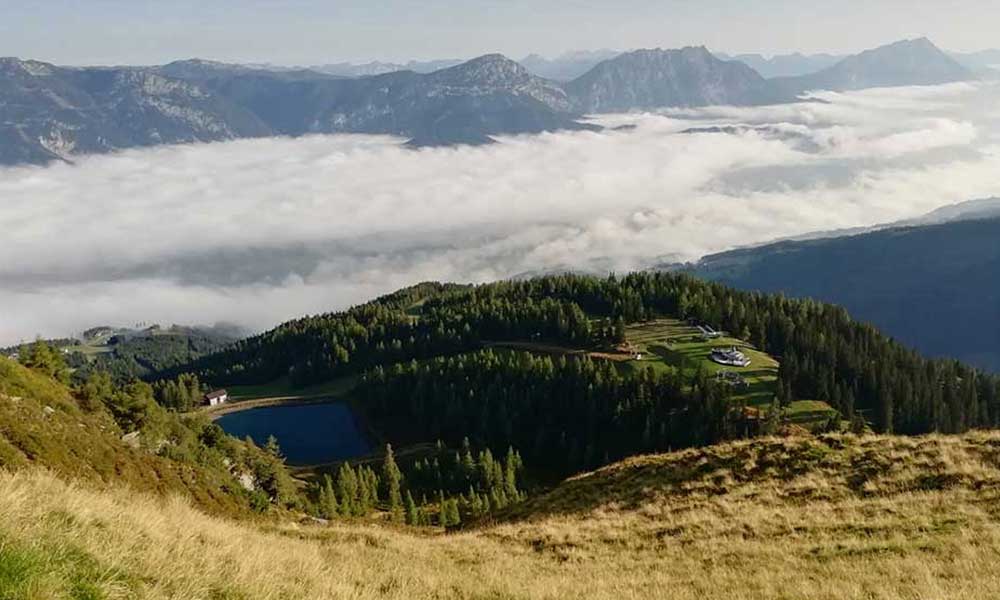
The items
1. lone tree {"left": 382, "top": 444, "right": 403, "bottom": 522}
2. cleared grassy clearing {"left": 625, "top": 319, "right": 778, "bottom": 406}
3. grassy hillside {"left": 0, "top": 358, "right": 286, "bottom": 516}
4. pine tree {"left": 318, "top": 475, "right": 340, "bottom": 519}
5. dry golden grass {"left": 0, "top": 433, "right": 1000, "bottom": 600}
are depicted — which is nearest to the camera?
dry golden grass {"left": 0, "top": 433, "right": 1000, "bottom": 600}

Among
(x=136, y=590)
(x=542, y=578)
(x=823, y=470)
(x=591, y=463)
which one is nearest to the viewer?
(x=136, y=590)

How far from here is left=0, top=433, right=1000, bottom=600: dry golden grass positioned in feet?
45.6

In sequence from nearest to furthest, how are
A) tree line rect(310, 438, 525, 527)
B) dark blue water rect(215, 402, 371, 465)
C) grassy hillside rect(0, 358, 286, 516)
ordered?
grassy hillside rect(0, 358, 286, 516) < tree line rect(310, 438, 525, 527) < dark blue water rect(215, 402, 371, 465)

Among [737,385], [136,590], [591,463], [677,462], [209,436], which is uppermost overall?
[136,590]

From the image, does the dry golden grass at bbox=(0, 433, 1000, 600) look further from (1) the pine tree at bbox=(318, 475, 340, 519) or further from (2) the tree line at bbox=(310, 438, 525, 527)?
(1) the pine tree at bbox=(318, 475, 340, 519)

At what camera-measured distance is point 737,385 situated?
155500 millimetres

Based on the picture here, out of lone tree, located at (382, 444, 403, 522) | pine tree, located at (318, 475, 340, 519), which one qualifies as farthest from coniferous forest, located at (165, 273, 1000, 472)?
pine tree, located at (318, 475, 340, 519)

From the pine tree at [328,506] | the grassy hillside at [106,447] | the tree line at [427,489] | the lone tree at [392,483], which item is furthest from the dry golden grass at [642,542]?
the lone tree at [392,483]

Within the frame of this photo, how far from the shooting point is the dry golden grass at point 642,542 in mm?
13891

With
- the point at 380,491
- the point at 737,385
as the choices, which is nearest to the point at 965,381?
the point at 737,385

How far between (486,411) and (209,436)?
69555 millimetres

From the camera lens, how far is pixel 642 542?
96.8 feet

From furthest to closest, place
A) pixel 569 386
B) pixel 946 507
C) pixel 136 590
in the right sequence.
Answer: pixel 569 386, pixel 946 507, pixel 136 590

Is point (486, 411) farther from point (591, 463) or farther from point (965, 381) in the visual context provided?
point (965, 381)
